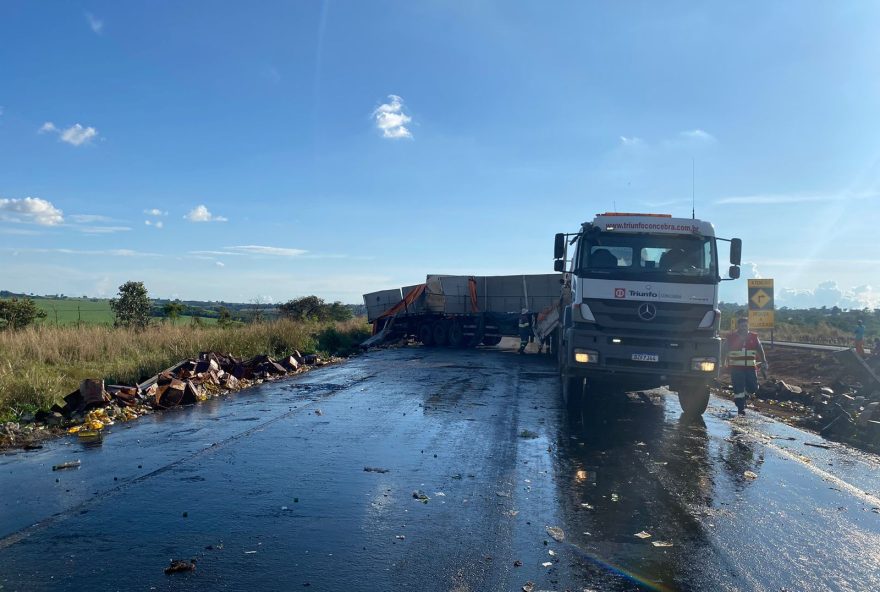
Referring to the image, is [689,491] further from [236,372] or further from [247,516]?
[236,372]

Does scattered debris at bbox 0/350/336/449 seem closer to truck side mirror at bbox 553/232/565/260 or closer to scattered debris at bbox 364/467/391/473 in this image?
scattered debris at bbox 364/467/391/473

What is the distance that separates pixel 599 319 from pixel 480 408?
2769 mm

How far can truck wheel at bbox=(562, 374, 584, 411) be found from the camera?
11.2 meters

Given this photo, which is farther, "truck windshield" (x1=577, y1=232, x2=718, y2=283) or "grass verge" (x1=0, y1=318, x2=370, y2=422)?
"grass verge" (x1=0, y1=318, x2=370, y2=422)

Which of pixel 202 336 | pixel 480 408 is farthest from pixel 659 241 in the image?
pixel 202 336

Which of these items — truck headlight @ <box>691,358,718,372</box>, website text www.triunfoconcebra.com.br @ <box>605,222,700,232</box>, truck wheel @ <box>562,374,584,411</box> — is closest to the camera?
truck headlight @ <box>691,358,718,372</box>

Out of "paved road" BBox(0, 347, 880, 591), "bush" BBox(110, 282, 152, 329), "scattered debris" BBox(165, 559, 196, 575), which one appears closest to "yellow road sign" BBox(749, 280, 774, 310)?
"paved road" BBox(0, 347, 880, 591)

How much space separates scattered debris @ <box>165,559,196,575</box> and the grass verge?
7279mm

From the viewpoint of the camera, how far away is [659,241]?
10820 millimetres

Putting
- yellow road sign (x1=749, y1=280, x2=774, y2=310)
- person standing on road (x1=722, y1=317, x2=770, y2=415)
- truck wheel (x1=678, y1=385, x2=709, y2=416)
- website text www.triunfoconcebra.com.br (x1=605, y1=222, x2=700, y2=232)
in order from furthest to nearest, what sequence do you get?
yellow road sign (x1=749, y1=280, x2=774, y2=310) → person standing on road (x1=722, y1=317, x2=770, y2=415) → truck wheel (x1=678, y1=385, x2=709, y2=416) → website text www.triunfoconcebra.com.br (x1=605, y1=222, x2=700, y2=232)

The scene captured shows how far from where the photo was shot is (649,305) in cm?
1020

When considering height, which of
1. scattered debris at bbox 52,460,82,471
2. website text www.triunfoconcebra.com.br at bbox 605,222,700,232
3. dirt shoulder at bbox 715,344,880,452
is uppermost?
website text www.triunfoconcebra.com.br at bbox 605,222,700,232

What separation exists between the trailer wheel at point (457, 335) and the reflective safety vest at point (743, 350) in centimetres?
1673

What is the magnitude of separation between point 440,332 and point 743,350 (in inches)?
711
